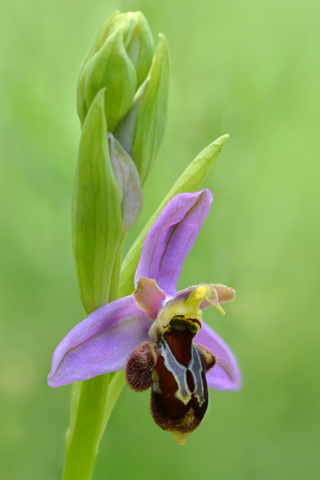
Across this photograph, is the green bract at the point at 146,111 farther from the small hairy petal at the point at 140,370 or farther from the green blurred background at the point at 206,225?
the green blurred background at the point at 206,225

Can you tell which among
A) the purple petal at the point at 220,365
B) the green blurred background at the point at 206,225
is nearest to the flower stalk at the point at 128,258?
the purple petal at the point at 220,365

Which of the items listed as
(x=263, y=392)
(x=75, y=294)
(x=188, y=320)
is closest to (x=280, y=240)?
(x=263, y=392)

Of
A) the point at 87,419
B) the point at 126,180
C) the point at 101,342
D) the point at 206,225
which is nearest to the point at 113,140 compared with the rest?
the point at 126,180

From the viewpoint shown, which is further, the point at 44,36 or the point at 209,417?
the point at 44,36

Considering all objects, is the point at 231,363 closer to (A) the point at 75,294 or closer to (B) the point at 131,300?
(B) the point at 131,300

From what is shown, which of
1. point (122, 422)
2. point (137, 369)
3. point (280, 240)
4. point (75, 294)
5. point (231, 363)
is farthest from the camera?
point (280, 240)

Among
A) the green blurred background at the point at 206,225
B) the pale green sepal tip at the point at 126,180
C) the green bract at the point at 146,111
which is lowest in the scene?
the green blurred background at the point at 206,225

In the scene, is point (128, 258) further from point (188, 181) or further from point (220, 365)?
point (220, 365)

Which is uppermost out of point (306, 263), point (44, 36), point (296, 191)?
point (44, 36)
